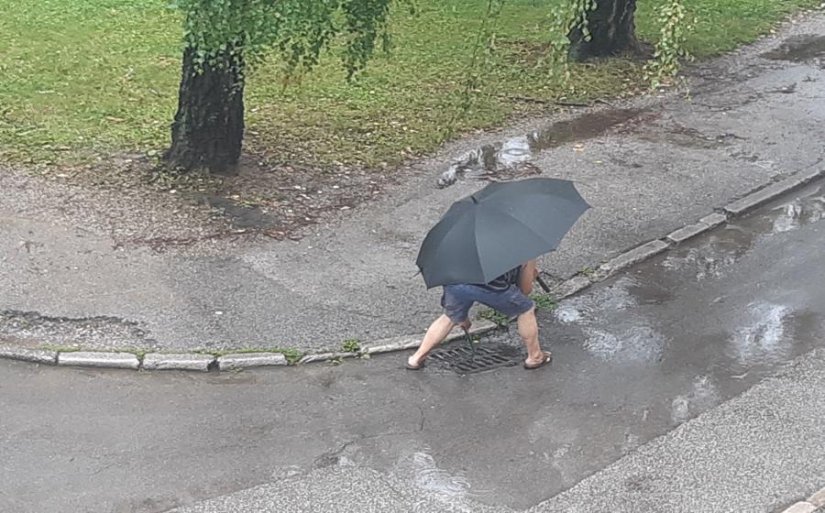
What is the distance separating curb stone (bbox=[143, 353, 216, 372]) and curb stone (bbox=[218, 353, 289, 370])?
0.27ft

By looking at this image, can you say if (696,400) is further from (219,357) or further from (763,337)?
(219,357)

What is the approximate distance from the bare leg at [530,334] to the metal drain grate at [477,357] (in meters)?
0.16

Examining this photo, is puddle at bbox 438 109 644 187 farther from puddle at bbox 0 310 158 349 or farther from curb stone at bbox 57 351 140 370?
curb stone at bbox 57 351 140 370

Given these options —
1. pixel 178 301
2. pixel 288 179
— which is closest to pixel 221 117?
pixel 288 179

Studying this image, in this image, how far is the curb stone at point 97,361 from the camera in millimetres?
6590

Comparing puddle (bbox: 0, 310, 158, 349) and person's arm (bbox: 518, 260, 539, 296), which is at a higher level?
person's arm (bbox: 518, 260, 539, 296)

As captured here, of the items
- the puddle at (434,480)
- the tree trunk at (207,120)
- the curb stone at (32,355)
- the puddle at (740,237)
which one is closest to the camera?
the puddle at (434,480)

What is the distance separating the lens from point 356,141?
428 inches

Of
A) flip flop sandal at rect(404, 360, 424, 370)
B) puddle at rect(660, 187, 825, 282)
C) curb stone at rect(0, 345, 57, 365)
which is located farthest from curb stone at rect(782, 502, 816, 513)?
curb stone at rect(0, 345, 57, 365)

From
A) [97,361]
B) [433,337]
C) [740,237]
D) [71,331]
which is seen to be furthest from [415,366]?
[740,237]

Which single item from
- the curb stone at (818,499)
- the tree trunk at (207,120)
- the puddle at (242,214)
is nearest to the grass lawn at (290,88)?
→ the tree trunk at (207,120)

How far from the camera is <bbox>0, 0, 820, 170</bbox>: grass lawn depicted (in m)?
10.7

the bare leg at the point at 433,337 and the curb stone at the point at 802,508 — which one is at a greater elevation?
the curb stone at the point at 802,508

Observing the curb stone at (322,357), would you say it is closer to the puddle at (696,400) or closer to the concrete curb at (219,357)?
the concrete curb at (219,357)
